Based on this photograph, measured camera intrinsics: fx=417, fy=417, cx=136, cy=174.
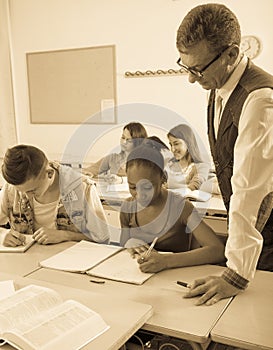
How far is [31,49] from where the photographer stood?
4.30 metres

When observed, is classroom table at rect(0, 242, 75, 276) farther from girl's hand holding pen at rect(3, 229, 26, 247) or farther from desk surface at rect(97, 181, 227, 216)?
desk surface at rect(97, 181, 227, 216)

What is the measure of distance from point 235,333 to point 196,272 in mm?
407

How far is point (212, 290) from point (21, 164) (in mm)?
957

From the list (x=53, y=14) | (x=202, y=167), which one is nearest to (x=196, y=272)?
(x=202, y=167)

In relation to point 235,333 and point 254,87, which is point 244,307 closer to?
point 235,333

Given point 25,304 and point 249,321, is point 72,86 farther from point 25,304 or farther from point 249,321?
point 249,321

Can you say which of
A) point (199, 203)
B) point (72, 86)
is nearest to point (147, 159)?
point (199, 203)

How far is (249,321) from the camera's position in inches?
44.9

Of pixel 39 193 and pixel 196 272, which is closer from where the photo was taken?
pixel 196 272

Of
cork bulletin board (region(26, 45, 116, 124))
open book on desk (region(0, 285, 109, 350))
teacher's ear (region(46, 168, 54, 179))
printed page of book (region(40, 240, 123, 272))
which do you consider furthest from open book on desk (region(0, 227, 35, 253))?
cork bulletin board (region(26, 45, 116, 124))

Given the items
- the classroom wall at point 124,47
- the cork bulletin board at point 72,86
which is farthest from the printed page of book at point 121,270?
the cork bulletin board at point 72,86

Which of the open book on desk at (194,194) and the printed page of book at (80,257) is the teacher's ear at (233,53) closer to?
the printed page of book at (80,257)

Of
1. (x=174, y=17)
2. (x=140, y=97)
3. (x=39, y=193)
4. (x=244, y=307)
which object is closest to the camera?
(x=244, y=307)

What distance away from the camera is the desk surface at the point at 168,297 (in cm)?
112
